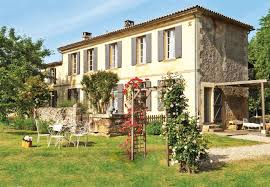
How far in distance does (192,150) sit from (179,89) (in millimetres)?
1816

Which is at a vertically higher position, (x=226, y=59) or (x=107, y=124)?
(x=226, y=59)

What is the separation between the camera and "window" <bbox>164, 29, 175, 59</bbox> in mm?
19931

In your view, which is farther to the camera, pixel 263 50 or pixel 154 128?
pixel 263 50

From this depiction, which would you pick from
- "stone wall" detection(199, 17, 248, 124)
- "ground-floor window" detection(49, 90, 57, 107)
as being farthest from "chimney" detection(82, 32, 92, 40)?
"stone wall" detection(199, 17, 248, 124)

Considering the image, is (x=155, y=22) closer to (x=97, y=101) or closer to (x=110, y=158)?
(x=97, y=101)

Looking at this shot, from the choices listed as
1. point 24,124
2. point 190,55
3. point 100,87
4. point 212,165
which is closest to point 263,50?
point 190,55

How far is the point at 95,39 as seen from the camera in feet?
80.6

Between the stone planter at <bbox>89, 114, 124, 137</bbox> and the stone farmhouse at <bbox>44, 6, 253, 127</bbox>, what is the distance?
10.2 ft

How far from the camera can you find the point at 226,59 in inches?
810

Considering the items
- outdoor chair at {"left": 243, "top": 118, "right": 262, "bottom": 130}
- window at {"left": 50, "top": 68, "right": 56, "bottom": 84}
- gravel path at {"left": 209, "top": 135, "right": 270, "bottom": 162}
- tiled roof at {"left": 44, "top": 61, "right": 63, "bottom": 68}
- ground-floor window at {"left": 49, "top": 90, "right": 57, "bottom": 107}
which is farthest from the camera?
window at {"left": 50, "top": 68, "right": 56, "bottom": 84}

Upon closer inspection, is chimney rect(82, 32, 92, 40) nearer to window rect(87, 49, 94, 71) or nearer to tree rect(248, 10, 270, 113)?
window rect(87, 49, 94, 71)

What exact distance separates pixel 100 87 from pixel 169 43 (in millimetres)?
4323

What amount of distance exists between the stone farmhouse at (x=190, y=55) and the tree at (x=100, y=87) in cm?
189

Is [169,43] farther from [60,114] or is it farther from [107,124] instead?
[60,114]
